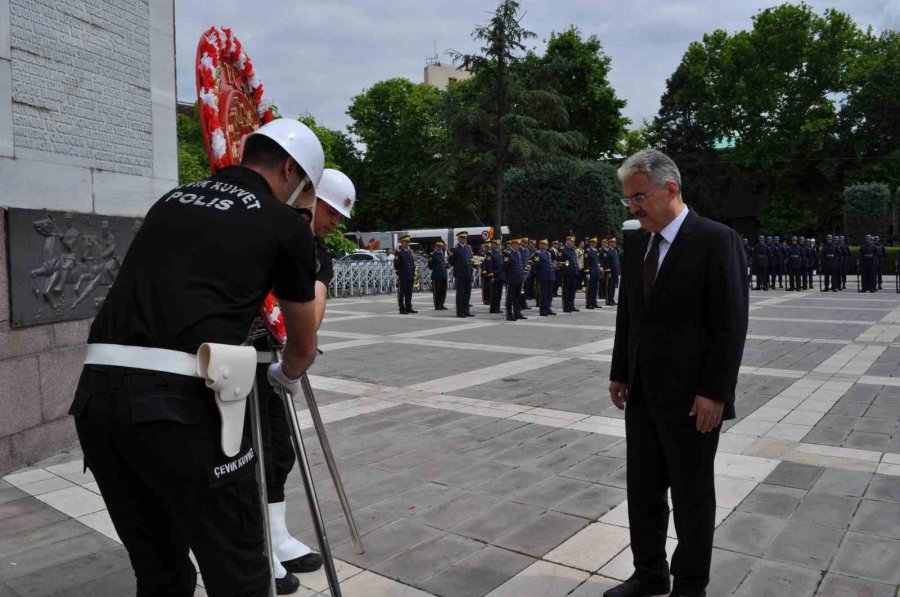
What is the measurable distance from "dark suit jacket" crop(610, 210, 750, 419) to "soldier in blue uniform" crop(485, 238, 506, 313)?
1423 cm

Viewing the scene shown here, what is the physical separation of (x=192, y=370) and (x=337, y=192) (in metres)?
1.44

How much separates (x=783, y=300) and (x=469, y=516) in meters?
19.1

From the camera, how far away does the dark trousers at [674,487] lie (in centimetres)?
278

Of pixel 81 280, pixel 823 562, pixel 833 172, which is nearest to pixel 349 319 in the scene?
pixel 81 280

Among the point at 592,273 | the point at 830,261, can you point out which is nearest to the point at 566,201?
the point at 830,261

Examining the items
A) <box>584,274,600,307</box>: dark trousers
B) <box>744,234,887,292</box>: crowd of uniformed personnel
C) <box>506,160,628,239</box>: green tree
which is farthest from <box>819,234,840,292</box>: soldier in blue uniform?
<box>506,160,628,239</box>: green tree

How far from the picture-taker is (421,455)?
198 inches

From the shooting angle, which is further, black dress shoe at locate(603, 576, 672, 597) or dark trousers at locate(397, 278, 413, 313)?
dark trousers at locate(397, 278, 413, 313)

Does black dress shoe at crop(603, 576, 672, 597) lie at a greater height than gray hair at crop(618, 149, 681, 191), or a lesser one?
lesser

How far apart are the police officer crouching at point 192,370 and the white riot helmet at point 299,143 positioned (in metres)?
0.18

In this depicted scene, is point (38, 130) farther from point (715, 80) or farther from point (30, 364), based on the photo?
point (715, 80)

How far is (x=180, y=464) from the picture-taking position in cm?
178

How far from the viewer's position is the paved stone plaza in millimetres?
3207

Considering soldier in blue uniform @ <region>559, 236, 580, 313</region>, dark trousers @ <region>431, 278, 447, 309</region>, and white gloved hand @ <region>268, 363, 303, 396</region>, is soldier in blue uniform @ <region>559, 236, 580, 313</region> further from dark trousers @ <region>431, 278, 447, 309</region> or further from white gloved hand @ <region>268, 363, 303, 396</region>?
white gloved hand @ <region>268, 363, 303, 396</region>
